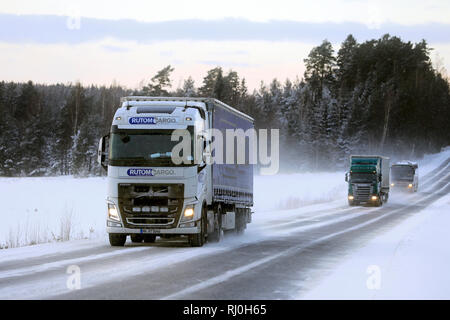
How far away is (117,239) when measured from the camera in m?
17.1

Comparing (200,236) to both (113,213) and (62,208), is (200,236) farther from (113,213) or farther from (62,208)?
(62,208)

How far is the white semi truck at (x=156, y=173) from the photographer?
642 inches

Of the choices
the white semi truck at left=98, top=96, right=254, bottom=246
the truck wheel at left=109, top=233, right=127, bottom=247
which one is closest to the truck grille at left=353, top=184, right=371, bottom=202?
the white semi truck at left=98, top=96, right=254, bottom=246

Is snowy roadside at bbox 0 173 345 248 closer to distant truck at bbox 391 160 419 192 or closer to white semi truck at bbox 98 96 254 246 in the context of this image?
white semi truck at bbox 98 96 254 246

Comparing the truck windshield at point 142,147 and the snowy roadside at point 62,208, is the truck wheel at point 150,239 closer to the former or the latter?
the snowy roadside at point 62,208

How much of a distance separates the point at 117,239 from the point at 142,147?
2.44 metres

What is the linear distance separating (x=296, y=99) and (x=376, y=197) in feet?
350

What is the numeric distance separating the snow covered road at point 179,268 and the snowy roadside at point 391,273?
322 mm

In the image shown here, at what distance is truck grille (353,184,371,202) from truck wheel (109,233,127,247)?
108 ft

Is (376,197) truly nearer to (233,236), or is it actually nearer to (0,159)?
(233,236)

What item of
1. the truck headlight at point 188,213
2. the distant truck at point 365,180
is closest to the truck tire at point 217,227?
the truck headlight at point 188,213

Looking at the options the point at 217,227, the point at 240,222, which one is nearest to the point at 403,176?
the point at 240,222

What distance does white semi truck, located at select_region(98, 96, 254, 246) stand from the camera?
1631cm
